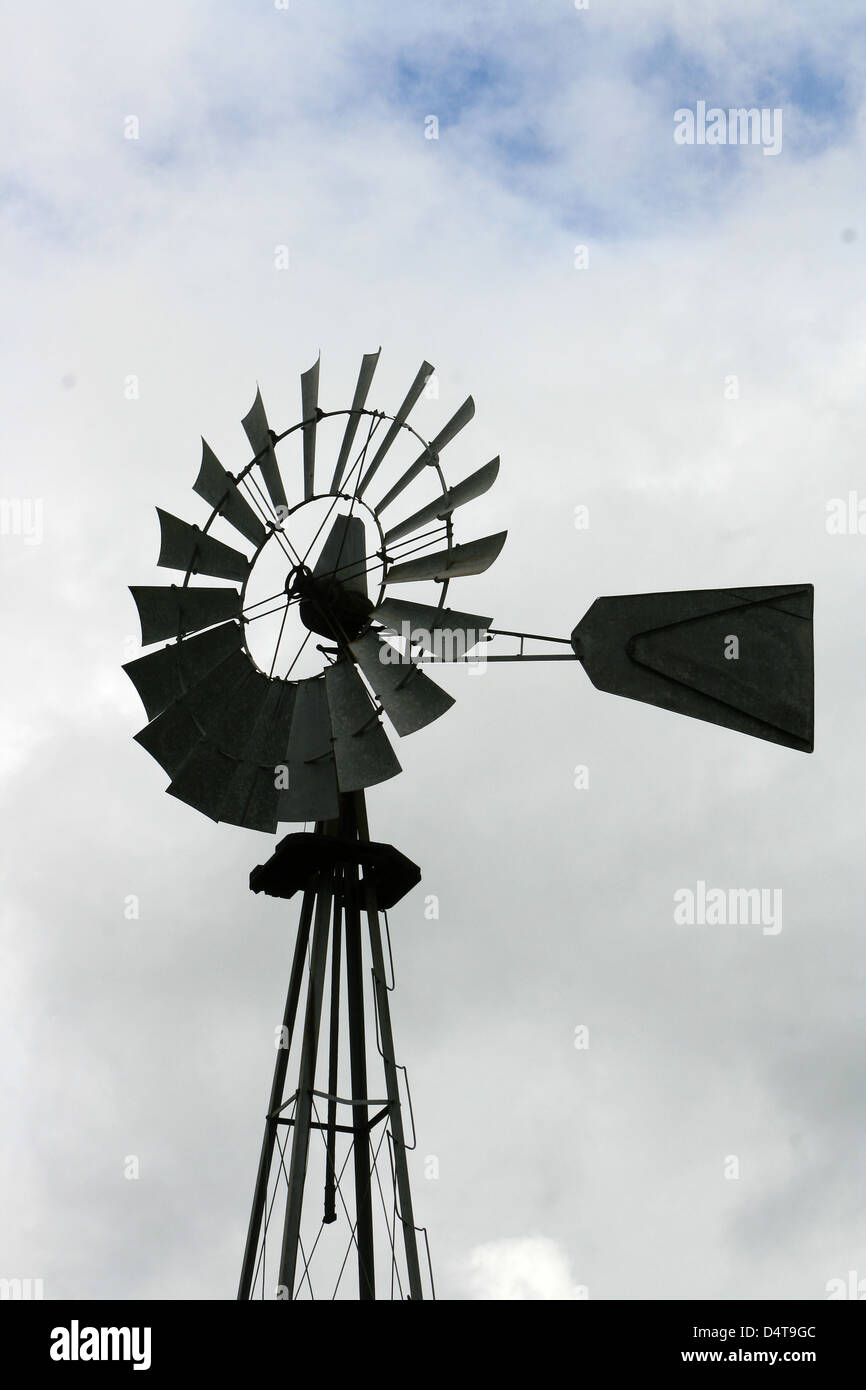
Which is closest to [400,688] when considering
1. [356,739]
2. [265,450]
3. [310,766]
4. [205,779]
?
[356,739]

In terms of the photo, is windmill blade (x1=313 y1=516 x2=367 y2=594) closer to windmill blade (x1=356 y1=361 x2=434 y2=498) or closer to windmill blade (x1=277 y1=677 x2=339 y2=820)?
windmill blade (x1=356 y1=361 x2=434 y2=498)

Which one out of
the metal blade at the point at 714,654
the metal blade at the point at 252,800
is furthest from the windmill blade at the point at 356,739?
the metal blade at the point at 714,654

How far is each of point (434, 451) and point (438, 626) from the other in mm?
1326

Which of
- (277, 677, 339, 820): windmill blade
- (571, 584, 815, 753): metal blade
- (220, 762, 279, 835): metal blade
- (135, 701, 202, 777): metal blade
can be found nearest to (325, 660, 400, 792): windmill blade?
(277, 677, 339, 820): windmill blade

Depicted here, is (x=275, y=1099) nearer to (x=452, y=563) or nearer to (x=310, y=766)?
(x=310, y=766)

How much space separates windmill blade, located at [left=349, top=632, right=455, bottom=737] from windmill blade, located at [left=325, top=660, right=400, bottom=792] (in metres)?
0.12

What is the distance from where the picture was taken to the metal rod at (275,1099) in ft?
31.7

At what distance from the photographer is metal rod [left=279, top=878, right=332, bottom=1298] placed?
9133 millimetres

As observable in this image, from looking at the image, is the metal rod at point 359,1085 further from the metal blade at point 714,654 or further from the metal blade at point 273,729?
the metal blade at point 714,654

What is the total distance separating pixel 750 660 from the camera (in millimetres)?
10461

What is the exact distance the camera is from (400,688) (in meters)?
10.0
